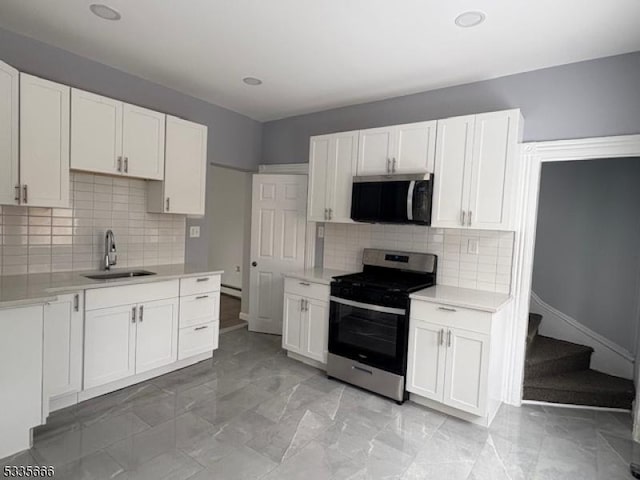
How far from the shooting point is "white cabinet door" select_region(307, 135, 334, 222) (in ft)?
11.6

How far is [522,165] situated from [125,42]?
10.5 feet

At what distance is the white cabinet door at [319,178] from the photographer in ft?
11.6

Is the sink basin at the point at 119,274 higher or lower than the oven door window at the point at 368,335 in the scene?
higher

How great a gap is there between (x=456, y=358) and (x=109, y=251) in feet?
9.82

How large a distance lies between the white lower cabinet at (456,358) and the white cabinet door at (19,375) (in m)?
2.48

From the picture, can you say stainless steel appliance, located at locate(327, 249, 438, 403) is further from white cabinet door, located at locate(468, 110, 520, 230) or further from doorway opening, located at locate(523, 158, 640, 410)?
doorway opening, located at locate(523, 158, 640, 410)

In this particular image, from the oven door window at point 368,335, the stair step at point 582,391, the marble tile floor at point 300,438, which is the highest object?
the oven door window at point 368,335

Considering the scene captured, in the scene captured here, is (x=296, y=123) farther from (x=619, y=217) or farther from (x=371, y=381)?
(x=619, y=217)

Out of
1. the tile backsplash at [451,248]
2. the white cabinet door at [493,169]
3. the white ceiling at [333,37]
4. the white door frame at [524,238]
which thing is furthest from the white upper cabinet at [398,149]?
the white door frame at [524,238]

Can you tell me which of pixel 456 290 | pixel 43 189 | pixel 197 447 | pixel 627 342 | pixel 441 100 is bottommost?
pixel 197 447

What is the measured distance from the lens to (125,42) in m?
2.69

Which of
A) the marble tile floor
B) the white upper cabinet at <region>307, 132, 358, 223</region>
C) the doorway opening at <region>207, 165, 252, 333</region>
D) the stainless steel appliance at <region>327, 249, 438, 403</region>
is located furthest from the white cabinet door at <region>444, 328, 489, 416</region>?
the doorway opening at <region>207, 165, 252, 333</region>

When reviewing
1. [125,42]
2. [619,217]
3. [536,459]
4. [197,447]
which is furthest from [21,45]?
[619,217]

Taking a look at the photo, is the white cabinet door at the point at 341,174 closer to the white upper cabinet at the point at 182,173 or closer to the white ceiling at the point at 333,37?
the white ceiling at the point at 333,37
